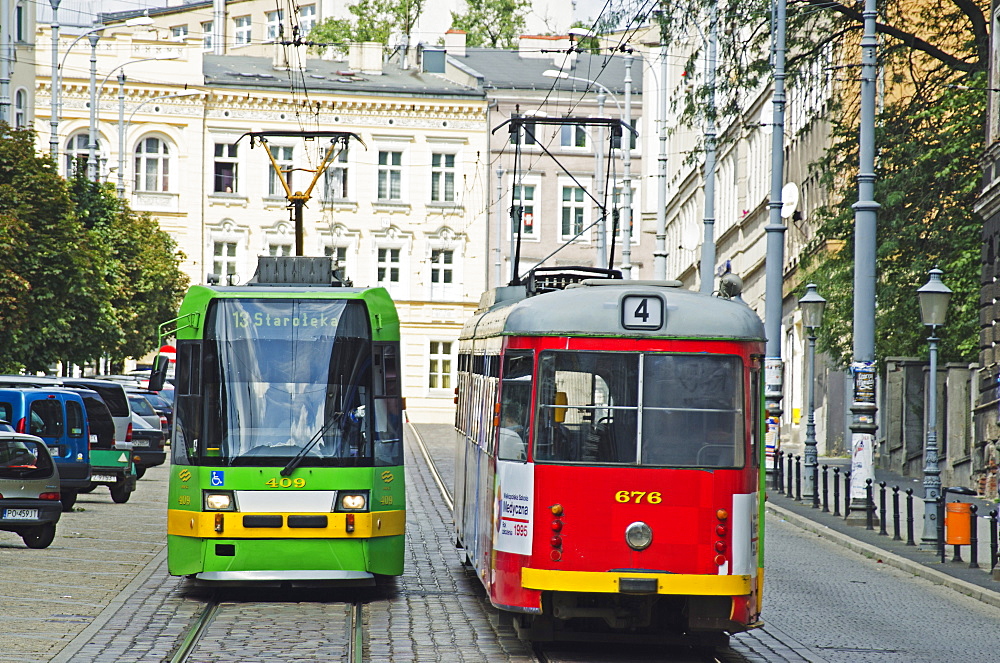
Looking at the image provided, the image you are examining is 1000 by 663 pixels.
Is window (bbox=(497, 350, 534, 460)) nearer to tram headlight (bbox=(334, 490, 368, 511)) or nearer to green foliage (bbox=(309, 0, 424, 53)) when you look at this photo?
tram headlight (bbox=(334, 490, 368, 511))

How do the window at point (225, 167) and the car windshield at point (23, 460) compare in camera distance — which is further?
the window at point (225, 167)

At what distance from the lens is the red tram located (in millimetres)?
11750

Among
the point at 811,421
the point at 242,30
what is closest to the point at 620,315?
the point at 811,421

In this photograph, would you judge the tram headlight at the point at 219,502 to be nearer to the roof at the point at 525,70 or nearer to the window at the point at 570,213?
the roof at the point at 525,70

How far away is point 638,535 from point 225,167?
197 ft

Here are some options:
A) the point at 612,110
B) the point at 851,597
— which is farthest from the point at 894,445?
the point at 612,110

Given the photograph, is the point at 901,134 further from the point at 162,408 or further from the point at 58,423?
the point at 162,408

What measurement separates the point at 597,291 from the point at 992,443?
18.3m

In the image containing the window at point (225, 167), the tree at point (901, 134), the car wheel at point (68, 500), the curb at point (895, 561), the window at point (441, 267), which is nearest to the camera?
the curb at point (895, 561)

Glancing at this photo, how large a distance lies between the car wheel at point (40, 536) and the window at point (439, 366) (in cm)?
5080

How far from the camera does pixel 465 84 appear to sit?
73375mm

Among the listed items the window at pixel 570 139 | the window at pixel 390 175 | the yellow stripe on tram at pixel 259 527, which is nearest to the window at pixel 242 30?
the window at pixel 390 175

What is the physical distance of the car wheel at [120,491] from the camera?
2812cm

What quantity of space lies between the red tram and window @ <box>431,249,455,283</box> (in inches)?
2338
